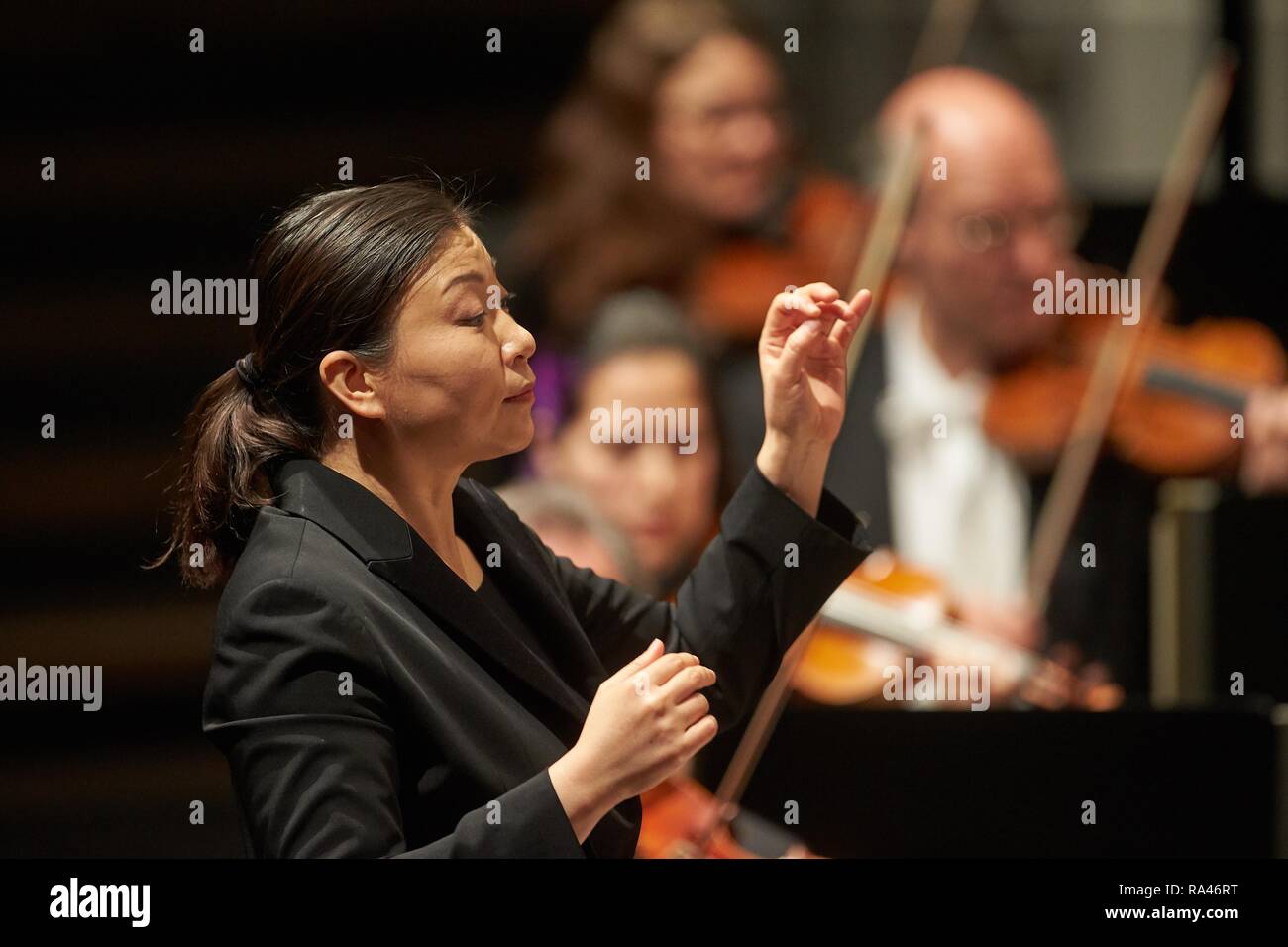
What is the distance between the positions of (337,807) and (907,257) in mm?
1970

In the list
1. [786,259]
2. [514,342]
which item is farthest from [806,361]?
[786,259]

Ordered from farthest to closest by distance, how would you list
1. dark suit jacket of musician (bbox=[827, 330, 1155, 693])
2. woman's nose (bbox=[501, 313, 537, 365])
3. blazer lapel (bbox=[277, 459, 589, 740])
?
dark suit jacket of musician (bbox=[827, 330, 1155, 693]) → woman's nose (bbox=[501, 313, 537, 365]) → blazer lapel (bbox=[277, 459, 589, 740])

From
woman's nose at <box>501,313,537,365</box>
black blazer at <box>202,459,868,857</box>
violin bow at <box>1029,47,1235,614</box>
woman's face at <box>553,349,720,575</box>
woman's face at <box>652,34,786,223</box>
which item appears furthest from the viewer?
violin bow at <box>1029,47,1235,614</box>

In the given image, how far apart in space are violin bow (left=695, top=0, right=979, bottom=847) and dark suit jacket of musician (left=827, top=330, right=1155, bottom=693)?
77 millimetres

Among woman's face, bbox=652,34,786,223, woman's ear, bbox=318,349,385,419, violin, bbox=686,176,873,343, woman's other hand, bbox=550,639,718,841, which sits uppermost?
woman's face, bbox=652,34,786,223

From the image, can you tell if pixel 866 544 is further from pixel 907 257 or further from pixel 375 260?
pixel 907 257

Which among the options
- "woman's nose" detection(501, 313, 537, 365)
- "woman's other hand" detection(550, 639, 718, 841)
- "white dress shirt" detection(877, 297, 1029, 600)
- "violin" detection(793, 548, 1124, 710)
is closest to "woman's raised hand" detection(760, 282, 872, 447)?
"woman's nose" detection(501, 313, 537, 365)

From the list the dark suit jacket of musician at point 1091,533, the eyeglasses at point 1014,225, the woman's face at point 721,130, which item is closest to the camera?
the woman's face at point 721,130

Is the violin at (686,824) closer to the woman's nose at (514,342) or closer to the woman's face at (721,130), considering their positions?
the woman's nose at (514,342)

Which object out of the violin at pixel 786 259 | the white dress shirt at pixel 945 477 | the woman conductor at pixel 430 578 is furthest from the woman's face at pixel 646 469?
the woman conductor at pixel 430 578

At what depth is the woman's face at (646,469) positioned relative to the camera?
2.38 m

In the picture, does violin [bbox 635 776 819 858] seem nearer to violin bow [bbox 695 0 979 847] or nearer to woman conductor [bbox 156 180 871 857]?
violin bow [bbox 695 0 979 847]

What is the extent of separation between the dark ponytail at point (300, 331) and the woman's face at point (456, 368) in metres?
0.02

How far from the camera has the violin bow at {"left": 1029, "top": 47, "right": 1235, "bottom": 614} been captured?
9.84 ft
